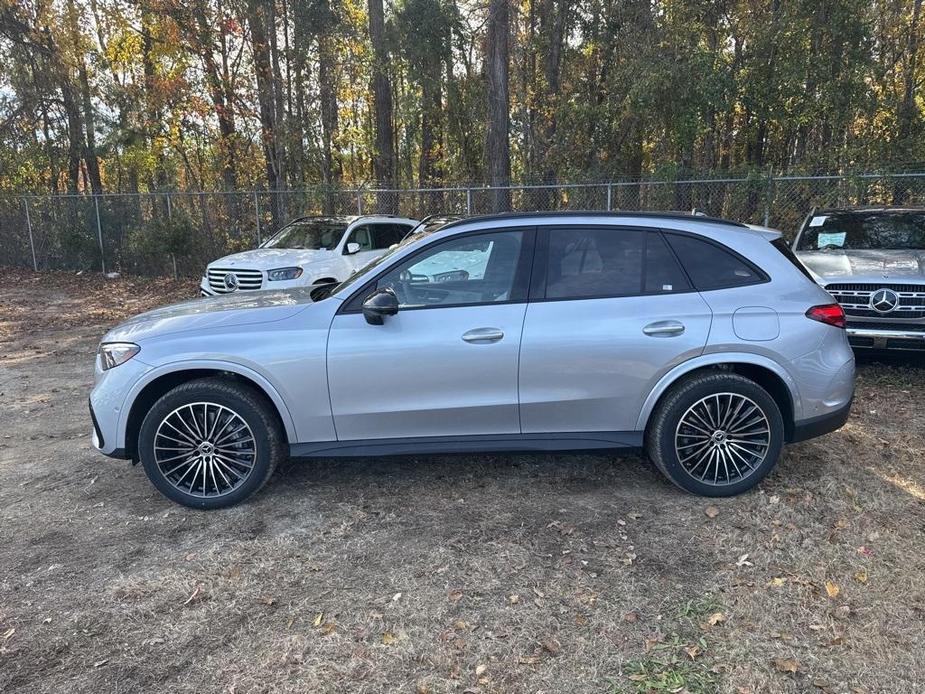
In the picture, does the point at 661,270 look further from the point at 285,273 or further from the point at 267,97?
the point at 267,97

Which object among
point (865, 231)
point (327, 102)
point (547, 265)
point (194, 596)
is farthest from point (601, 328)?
point (327, 102)

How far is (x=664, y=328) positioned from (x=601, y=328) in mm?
373

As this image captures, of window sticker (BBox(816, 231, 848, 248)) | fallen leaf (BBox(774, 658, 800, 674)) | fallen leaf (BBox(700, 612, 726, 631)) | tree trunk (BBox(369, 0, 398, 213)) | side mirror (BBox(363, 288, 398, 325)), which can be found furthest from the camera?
tree trunk (BBox(369, 0, 398, 213))

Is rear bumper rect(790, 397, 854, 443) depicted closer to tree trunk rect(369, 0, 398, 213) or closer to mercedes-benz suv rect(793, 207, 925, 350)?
mercedes-benz suv rect(793, 207, 925, 350)

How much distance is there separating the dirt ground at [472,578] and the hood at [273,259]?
4.72 metres

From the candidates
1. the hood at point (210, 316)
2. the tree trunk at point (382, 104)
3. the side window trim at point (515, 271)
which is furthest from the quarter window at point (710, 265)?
the tree trunk at point (382, 104)

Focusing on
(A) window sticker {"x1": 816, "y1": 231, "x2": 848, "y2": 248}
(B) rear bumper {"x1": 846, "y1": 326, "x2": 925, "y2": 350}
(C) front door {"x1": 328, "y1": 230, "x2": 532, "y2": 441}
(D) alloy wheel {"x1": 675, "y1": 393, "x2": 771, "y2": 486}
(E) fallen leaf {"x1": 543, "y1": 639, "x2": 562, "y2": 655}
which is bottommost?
(E) fallen leaf {"x1": 543, "y1": 639, "x2": 562, "y2": 655}

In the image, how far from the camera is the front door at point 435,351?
375 centimetres

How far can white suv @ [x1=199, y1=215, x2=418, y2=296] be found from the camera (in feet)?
29.8

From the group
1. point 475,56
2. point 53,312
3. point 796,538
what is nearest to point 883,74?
point 475,56

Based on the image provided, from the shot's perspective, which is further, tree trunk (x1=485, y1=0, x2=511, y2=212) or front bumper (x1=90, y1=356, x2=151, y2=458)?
tree trunk (x1=485, y1=0, x2=511, y2=212)

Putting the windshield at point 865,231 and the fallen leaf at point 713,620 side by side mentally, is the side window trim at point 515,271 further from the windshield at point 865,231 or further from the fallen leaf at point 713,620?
the windshield at point 865,231

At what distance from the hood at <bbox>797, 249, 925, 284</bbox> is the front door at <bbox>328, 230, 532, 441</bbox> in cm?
388

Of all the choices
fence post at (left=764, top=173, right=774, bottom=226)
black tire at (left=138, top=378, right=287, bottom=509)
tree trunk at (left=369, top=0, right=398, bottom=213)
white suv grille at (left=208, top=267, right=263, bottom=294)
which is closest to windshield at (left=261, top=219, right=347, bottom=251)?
white suv grille at (left=208, top=267, right=263, bottom=294)
